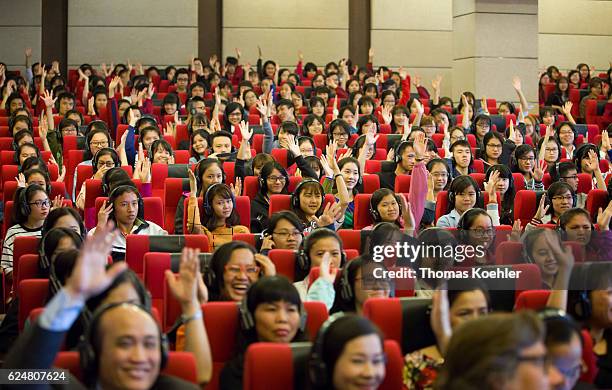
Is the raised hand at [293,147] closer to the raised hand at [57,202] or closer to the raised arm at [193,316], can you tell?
the raised hand at [57,202]

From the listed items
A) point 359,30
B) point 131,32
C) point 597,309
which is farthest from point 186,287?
point 359,30

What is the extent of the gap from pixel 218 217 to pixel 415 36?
8416mm

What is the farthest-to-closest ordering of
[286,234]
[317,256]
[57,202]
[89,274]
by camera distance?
[57,202], [286,234], [317,256], [89,274]

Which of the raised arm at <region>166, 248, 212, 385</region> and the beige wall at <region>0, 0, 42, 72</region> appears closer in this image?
the raised arm at <region>166, 248, 212, 385</region>

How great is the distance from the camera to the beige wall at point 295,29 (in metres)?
12.5

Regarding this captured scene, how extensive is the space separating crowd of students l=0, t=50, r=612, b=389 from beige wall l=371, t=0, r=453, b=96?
210 centimetres

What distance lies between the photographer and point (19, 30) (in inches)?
472

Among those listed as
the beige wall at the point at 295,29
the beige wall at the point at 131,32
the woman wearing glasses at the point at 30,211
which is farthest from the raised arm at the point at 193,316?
the beige wall at the point at 295,29

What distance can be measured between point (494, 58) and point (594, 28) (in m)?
3.97

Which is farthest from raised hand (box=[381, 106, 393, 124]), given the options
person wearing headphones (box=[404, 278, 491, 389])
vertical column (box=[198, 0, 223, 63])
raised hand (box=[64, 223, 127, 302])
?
raised hand (box=[64, 223, 127, 302])

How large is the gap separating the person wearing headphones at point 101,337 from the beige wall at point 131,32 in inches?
395

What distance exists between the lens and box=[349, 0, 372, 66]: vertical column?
498 inches

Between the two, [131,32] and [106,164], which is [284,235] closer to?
[106,164]

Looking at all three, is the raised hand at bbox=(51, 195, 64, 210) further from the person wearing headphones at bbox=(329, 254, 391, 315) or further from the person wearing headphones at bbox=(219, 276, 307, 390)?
the person wearing headphones at bbox=(219, 276, 307, 390)
